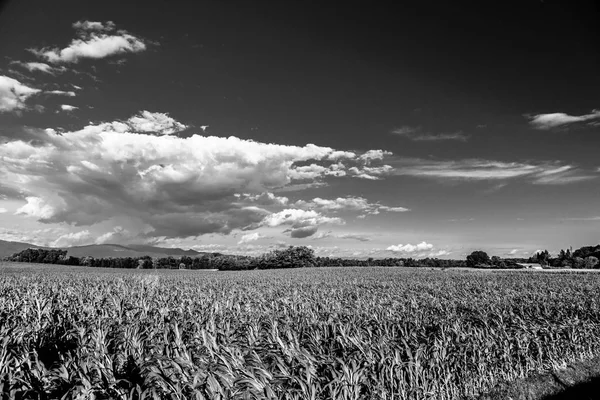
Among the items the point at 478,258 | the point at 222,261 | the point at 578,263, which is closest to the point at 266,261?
the point at 222,261

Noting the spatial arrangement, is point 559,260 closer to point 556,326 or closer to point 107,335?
point 556,326

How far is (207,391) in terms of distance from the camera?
5629 millimetres

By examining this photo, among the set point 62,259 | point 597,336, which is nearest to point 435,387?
point 597,336

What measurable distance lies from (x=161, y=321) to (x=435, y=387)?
30.4ft

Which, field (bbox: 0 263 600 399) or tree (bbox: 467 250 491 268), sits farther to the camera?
tree (bbox: 467 250 491 268)

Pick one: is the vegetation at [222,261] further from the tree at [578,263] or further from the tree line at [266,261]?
the tree at [578,263]

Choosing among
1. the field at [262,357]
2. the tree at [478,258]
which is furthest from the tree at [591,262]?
the field at [262,357]

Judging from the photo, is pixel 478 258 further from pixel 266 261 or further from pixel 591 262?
pixel 266 261

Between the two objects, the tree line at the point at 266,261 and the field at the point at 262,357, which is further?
the tree line at the point at 266,261

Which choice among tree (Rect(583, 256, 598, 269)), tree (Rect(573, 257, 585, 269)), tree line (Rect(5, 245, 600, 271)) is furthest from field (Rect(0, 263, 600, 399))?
tree (Rect(573, 257, 585, 269))

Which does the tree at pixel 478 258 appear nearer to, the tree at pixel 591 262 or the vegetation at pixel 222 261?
the vegetation at pixel 222 261

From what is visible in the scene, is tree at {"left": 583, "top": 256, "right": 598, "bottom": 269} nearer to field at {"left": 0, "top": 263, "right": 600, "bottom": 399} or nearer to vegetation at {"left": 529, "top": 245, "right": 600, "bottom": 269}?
vegetation at {"left": 529, "top": 245, "right": 600, "bottom": 269}

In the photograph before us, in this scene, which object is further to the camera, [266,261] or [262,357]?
[266,261]

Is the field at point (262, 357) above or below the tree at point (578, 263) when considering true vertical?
above
